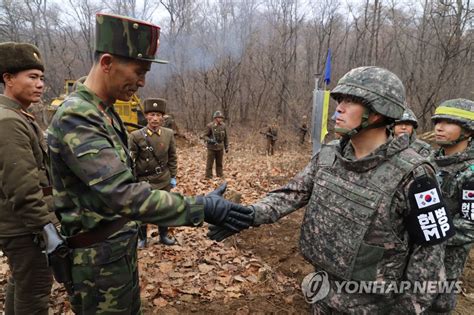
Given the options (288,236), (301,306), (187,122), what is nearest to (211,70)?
(187,122)

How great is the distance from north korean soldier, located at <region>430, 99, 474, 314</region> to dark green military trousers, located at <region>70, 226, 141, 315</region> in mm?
2505

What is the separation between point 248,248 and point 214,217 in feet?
11.5

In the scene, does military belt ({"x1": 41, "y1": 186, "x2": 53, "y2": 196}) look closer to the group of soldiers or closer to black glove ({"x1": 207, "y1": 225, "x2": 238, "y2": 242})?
the group of soldiers

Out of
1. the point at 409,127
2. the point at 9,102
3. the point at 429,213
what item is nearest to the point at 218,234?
the point at 429,213

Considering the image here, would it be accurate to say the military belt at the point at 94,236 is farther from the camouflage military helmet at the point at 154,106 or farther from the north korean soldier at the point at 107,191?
the camouflage military helmet at the point at 154,106

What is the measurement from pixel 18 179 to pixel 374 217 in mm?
2411

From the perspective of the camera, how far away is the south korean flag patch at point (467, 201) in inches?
108

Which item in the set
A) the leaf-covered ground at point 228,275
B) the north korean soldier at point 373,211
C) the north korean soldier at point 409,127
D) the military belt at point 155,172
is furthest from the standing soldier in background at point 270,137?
the north korean soldier at point 373,211

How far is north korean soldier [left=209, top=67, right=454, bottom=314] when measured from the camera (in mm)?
1843

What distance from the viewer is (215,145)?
981cm

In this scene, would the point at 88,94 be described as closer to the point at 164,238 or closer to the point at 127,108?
the point at 164,238

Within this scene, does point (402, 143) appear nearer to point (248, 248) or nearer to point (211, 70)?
point (248, 248)

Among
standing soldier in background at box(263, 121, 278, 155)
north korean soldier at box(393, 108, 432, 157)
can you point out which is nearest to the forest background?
standing soldier in background at box(263, 121, 278, 155)

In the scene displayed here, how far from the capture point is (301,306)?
3699 mm
